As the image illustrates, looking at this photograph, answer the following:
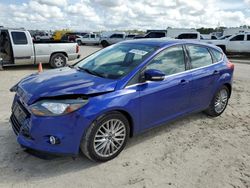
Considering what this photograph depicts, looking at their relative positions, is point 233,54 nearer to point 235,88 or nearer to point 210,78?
point 235,88

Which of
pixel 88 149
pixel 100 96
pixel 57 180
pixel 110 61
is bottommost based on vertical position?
pixel 57 180

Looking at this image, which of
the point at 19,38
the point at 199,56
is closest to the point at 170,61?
the point at 199,56

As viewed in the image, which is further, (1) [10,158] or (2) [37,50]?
(2) [37,50]

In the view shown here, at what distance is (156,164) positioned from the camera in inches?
146

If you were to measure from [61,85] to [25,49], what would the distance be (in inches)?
339

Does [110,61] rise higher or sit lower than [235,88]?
higher

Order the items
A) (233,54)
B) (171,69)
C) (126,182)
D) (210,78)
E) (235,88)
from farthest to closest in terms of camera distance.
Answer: (233,54), (235,88), (210,78), (171,69), (126,182)

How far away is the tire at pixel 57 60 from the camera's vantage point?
12.2 m

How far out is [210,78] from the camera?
509cm

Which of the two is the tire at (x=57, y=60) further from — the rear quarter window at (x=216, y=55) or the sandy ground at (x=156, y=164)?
the rear quarter window at (x=216, y=55)

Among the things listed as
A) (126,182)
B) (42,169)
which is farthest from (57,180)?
(126,182)

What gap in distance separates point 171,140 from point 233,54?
1977cm

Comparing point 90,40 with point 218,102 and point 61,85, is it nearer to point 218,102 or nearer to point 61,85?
point 218,102

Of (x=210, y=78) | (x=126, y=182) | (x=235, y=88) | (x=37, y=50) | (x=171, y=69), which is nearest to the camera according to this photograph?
(x=126, y=182)
